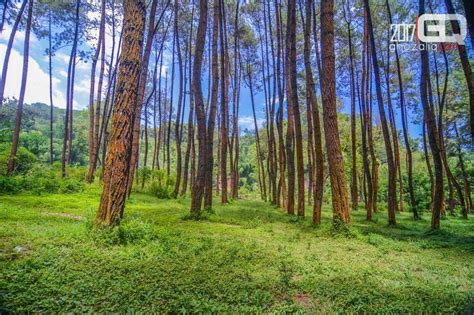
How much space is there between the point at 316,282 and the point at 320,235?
3.12 meters

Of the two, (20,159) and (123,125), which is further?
(20,159)

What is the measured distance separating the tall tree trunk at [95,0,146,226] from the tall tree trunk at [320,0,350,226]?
4344mm

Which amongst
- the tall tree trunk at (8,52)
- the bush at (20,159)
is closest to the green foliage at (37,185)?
the bush at (20,159)

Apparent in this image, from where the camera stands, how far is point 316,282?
295cm

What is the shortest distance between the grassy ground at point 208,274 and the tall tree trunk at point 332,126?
4.20 ft

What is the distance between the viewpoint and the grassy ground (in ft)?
7.48

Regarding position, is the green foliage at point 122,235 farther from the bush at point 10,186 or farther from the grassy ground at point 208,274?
the bush at point 10,186

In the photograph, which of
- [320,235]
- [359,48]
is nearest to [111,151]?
[320,235]

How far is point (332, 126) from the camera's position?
6.46 meters

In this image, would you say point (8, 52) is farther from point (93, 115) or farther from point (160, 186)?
point (160, 186)

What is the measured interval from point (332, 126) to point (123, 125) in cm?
468

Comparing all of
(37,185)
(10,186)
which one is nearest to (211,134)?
(37,185)

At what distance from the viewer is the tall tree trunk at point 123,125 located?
4191 millimetres

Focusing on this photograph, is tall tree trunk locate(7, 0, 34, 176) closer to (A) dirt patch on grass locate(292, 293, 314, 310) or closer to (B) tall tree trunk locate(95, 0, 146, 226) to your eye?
(B) tall tree trunk locate(95, 0, 146, 226)
